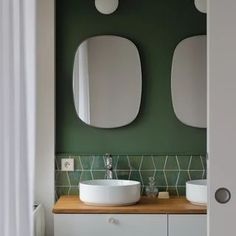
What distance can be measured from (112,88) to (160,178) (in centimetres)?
74

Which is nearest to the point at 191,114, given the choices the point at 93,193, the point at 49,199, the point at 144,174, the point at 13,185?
the point at 144,174

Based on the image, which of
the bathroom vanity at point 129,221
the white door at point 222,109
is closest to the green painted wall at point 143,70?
the bathroom vanity at point 129,221

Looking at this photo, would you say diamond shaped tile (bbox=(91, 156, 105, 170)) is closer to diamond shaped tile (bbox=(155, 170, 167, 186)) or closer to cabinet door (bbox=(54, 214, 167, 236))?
diamond shaped tile (bbox=(155, 170, 167, 186))

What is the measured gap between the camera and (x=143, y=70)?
3.33 metres

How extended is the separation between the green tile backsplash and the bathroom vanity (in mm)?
507

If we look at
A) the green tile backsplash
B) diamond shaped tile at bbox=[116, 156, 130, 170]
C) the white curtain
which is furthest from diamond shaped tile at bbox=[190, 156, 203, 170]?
the white curtain

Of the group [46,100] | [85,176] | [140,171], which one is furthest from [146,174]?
[46,100]

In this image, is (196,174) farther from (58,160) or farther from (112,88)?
(58,160)

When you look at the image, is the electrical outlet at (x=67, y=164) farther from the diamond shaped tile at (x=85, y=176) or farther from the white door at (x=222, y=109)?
the white door at (x=222, y=109)

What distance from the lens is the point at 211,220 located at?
2.05 meters

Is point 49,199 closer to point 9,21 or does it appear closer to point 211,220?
point 211,220

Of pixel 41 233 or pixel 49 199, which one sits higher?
pixel 49 199

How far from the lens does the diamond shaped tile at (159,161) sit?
10.9 feet

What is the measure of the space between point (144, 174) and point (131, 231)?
23.4 inches
